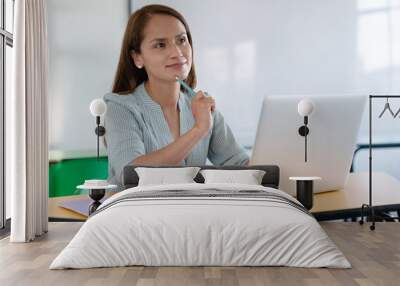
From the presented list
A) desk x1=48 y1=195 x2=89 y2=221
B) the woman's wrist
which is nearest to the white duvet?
desk x1=48 y1=195 x2=89 y2=221

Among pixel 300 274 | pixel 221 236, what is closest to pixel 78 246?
pixel 221 236

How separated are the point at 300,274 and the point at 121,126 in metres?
2.43

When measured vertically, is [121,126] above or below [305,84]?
below

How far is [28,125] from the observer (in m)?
4.88

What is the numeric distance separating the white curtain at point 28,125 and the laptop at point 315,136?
1698mm

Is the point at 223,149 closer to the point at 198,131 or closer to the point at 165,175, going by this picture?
the point at 198,131

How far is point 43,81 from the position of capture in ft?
17.0

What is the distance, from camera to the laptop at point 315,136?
4.53m

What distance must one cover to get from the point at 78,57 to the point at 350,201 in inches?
138

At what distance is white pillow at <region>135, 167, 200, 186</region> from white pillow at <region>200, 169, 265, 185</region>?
0.49 ft

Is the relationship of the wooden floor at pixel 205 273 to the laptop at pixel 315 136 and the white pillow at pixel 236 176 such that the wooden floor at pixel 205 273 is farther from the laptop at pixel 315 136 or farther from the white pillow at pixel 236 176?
the white pillow at pixel 236 176

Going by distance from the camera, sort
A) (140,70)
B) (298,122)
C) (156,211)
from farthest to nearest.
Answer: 1. (140,70)
2. (298,122)
3. (156,211)

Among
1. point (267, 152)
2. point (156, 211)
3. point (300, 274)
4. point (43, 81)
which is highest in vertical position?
point (43, 81)

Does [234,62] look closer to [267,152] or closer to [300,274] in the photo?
[267,152]
